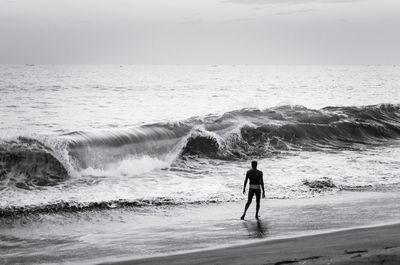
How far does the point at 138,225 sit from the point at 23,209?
3.38m

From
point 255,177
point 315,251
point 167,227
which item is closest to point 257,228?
point 255,177

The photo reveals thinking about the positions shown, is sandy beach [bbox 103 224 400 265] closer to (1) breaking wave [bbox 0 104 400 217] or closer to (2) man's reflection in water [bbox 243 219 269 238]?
(2) man's reflection in water [bbox 243 219 269 238]

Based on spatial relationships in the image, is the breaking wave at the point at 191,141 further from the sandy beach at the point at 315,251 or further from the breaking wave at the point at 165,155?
the sandy beach at the point at 315,251

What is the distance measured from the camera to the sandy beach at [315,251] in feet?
26.2

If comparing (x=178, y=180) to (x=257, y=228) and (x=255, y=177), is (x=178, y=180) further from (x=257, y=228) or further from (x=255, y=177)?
(x=257, y=228)

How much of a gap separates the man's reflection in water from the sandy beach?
0.68m

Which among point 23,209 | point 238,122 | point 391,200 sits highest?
point 238,122

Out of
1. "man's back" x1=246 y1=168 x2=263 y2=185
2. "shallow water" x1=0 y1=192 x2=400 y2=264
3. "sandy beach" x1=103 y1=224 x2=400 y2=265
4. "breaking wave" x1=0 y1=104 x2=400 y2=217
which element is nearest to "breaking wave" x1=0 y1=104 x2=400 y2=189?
"breaking wave" x1=0 y1=104 x2=400 y2=217

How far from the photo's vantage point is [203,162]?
21438mm

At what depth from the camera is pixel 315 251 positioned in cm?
895

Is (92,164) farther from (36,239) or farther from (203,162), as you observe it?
(36,239)

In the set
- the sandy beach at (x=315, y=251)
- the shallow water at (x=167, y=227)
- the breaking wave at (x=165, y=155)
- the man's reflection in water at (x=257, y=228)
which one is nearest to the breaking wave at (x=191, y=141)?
the breaking wave at (x=165, y=155)

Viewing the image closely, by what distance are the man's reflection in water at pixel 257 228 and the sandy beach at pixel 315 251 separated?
682 millimetres

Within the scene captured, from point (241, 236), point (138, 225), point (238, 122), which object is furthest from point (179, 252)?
point (238, 122)
